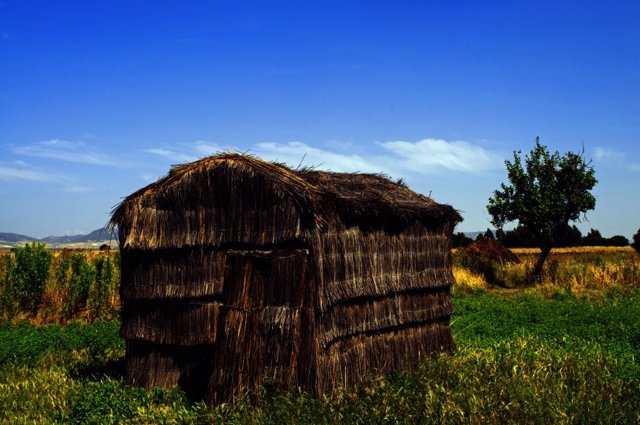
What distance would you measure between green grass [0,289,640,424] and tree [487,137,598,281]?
15.9 metres

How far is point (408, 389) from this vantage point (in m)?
9.37

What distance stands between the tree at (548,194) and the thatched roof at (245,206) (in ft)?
66.5

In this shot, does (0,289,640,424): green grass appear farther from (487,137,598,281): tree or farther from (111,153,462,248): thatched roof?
(487,137,598,281): tree

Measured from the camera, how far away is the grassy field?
778 centimetres

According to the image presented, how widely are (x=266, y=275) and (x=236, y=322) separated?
0.91m

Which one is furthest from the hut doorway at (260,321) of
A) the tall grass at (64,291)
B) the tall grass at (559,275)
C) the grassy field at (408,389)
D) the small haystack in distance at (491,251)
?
the small haystack in distance at (491,251)

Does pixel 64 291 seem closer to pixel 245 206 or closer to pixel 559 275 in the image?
pixel 245 206

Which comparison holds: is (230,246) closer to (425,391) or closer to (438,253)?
(425,391)

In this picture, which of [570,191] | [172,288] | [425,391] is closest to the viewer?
[425,391]

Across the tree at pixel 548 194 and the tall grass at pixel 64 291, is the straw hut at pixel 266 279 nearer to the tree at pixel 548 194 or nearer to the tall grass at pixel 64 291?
the tall grass at pixel 64 291

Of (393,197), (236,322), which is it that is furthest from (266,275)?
(393,197)

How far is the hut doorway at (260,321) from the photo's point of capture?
926cm

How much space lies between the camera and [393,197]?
39.5 ft

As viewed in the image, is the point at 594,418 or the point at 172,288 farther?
the point at 172,288
